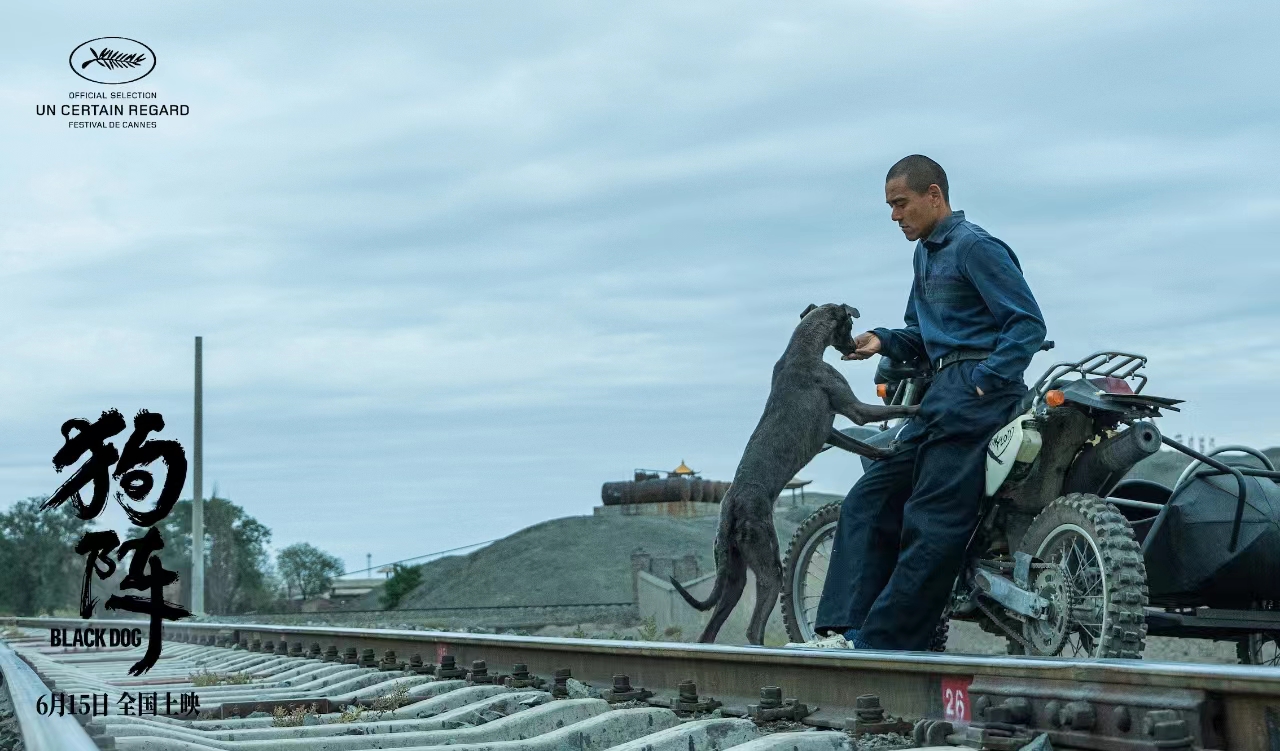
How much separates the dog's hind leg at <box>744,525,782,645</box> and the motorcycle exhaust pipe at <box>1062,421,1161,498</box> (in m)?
1.63

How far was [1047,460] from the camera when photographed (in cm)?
544

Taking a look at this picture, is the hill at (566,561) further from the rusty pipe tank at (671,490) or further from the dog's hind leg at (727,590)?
the dog's hind leg at (727,590)

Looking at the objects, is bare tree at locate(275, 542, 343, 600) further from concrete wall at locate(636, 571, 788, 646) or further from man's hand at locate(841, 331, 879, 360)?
man's hand at locate(841, 331, 879, 360)

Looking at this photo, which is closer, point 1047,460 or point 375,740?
point 375,740

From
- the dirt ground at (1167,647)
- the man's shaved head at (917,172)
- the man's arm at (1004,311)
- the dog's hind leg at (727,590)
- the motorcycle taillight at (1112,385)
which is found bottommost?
the dirt ground at (1167,647)

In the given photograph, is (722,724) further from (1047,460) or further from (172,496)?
(172,496)

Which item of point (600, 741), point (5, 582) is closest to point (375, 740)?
point (600, 741)

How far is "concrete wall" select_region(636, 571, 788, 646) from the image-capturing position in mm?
18422

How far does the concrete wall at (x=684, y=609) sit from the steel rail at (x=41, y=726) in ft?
39.7

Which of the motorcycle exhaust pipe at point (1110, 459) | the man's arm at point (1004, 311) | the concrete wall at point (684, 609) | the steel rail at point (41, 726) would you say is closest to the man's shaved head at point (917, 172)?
the man's arm at point (1004, 311)

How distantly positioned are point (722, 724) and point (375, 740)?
1032 millimetres

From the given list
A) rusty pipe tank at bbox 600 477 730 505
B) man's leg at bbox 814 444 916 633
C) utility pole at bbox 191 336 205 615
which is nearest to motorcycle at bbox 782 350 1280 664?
man's leg at bbox 814 444 916 633

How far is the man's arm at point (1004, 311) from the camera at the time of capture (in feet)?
16.6

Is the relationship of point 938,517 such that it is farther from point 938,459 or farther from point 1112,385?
point 1112,385
